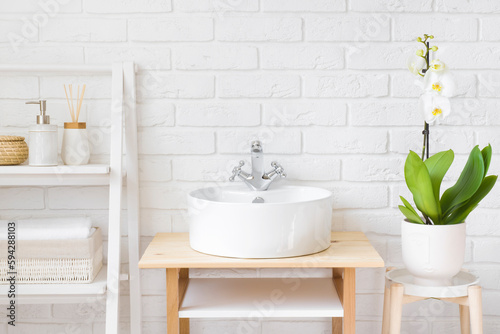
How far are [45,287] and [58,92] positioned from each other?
0.60 meters

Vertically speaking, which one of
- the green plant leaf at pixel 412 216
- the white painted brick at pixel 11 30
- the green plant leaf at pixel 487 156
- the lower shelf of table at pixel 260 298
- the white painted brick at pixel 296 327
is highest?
the white painted brick at pixel 11 30

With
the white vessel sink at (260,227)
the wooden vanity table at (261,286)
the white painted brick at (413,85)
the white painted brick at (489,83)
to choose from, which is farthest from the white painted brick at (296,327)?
the white painted brick at (489,83)

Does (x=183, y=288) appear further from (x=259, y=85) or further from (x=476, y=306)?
(x=476, y=306)

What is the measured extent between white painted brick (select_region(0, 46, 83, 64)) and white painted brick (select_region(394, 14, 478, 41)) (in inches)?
39.3

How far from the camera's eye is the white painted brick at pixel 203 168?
176 cm

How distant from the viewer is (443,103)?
1.51 m

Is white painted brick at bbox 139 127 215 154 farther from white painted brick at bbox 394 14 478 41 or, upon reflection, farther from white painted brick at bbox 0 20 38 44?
white painted brick at bbox 394 14 478 41

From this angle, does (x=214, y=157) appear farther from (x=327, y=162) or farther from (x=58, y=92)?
(x=58, y=92)

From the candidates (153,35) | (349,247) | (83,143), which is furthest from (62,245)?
(349,247)

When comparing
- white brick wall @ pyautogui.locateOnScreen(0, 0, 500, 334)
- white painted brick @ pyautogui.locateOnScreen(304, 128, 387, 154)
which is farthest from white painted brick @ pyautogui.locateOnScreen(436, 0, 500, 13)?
white painted brick @ pyautogui.locateOnScreen(304, 128, 387, 154)

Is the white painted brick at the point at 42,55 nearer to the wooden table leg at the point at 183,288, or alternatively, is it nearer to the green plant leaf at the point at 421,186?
the wooden table leg at the point at 183,288

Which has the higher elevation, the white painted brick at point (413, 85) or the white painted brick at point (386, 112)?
the white painted brick at point (413, 85)

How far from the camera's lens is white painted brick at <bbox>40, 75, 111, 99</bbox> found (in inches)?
68.1

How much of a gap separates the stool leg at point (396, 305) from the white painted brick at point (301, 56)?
0.69m
